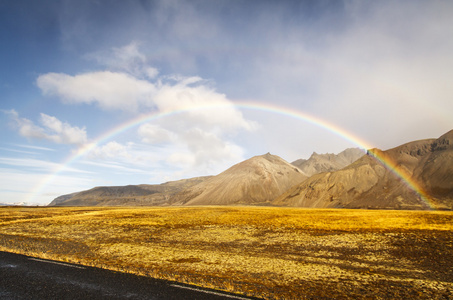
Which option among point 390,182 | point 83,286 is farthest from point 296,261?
point 390,182

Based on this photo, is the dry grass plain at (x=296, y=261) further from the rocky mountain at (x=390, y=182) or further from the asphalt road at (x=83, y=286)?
the rocky mountain at (x=390, y=182)

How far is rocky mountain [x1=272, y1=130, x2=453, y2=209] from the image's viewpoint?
108669 millimetres

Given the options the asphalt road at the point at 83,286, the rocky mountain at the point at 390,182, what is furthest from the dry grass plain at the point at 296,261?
the rocky mountain at the point at 390,182

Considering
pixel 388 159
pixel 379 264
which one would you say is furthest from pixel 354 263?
pixel 388 159

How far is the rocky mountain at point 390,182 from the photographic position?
357 feet

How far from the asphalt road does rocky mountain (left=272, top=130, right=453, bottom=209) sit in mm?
119729

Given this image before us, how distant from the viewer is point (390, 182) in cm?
12900

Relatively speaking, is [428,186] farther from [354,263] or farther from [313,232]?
[354,263]

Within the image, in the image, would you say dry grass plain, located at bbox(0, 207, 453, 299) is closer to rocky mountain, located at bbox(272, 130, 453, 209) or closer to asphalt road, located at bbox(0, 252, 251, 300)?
asphalt road, located at bbox(0, 252, 251, 300)

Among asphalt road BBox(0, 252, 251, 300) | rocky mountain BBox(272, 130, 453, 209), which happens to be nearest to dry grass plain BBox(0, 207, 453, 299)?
asphalt road BBox(0, 252, 251, 300)

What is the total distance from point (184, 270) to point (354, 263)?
10.6 metres

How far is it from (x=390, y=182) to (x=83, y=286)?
150 metres

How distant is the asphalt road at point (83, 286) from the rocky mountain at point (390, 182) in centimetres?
11973

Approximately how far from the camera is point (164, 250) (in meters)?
18.9
